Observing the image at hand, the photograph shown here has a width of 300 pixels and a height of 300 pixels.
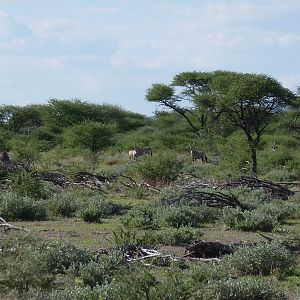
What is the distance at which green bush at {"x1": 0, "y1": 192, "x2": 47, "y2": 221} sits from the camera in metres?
14.4

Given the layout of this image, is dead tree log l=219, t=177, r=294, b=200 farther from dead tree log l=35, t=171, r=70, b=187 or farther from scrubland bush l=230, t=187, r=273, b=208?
dead tree log l=35, t=171, r=70, b=187

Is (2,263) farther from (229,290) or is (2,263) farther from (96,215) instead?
(96,215)

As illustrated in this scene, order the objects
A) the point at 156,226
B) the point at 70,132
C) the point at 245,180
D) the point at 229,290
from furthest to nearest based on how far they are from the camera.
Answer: the point at 70,132
the point at 245,180
the point at 156,226
the point at 229,290

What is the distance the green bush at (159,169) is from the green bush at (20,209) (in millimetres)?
7870

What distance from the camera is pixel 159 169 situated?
22.7 m

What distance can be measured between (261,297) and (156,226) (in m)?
5.78

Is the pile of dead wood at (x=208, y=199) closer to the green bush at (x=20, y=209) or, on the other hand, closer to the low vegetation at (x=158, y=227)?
the low vegetation at (x=158, y=227)

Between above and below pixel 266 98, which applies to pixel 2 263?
below

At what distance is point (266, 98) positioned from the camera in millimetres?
34000

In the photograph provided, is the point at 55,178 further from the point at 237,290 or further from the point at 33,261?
the point at 237,290

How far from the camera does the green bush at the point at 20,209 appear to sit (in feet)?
47.3

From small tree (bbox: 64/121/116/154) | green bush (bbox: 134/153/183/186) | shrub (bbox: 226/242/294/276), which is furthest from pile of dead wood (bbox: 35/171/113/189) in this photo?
small tree (bbox: 64/121/116/154)

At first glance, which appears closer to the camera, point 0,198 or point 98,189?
point 0,198

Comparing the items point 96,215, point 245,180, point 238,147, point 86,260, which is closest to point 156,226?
point 96,215
